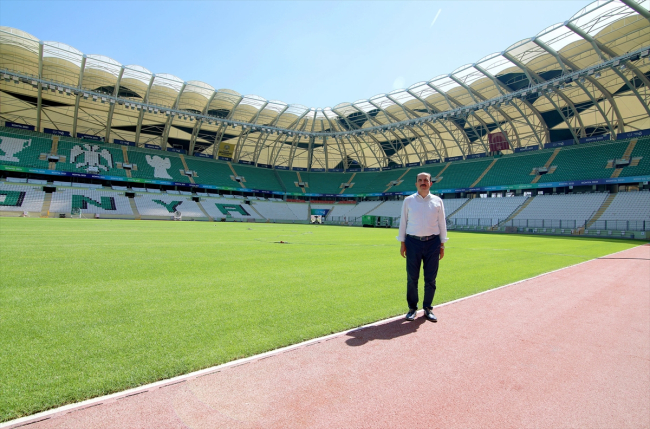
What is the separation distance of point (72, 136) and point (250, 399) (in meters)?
63.6

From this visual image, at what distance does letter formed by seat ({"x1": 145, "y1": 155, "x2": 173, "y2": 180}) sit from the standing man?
56.6 metres

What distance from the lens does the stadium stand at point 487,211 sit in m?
42.9

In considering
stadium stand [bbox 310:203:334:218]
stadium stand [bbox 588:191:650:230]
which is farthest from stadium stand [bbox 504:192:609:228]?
stadium stand [bbox 310:203:334:218]

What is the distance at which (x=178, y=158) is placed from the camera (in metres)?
58.2

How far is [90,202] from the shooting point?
43281 millimetres

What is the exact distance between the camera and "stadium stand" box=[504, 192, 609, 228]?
36469 millimetres

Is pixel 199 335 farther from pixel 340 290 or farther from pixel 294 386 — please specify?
pixel 340 290

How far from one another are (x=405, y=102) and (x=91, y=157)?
47.6 m

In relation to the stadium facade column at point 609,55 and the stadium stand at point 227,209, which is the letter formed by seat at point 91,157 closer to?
the stadium stand at point 227,209

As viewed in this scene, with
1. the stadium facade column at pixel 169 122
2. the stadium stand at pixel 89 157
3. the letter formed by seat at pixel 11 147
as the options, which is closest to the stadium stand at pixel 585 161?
the stadium facade column at pixel 169 122

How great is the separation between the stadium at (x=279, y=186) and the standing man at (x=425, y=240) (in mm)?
529

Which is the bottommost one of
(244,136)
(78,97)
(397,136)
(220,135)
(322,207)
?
(322,207)

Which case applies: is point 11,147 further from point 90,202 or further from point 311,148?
point 311,148

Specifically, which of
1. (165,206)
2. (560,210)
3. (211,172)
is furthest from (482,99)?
(165,206)
